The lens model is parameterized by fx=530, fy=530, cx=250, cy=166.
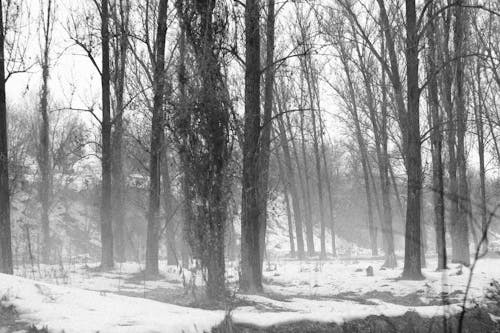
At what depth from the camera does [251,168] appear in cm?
962

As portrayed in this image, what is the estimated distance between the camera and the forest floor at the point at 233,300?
191 inches

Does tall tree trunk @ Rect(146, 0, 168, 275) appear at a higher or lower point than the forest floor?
higher

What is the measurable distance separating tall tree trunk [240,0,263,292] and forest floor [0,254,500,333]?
53 cm

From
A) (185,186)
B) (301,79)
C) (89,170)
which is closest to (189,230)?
(185,186)

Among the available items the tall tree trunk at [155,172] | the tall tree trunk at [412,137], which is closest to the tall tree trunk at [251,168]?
the tall tree trunk at [155,172]

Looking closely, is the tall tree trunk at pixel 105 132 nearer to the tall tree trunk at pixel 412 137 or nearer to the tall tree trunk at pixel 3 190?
the tall tree trunk at pixel 3 190

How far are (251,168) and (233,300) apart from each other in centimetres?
282

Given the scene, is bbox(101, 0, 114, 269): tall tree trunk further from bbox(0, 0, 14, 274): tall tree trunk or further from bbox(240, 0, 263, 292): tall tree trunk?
bbox(240, 0, 263, 292): tall tree trunk

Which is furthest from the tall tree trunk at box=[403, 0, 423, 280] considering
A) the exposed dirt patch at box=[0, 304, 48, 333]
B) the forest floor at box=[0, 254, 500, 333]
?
the exposed dirt patch at box=[0, 304, 48, 333]

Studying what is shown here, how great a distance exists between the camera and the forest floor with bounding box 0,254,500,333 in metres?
4.86

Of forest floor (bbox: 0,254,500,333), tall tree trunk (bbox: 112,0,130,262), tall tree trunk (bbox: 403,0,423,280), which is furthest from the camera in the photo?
tall tree trunk (bbox: 112,0,130,262)

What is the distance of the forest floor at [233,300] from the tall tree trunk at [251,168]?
0.53 metres

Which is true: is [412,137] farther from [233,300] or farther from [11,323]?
[11,323]

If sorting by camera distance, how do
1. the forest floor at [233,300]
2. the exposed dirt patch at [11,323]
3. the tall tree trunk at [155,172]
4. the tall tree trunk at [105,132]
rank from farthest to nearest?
the tall tree trunk at [105,132], the tall tree trunk at [155,172], the forest floor at [233,300], the exposed dirt patch at [11,323]
